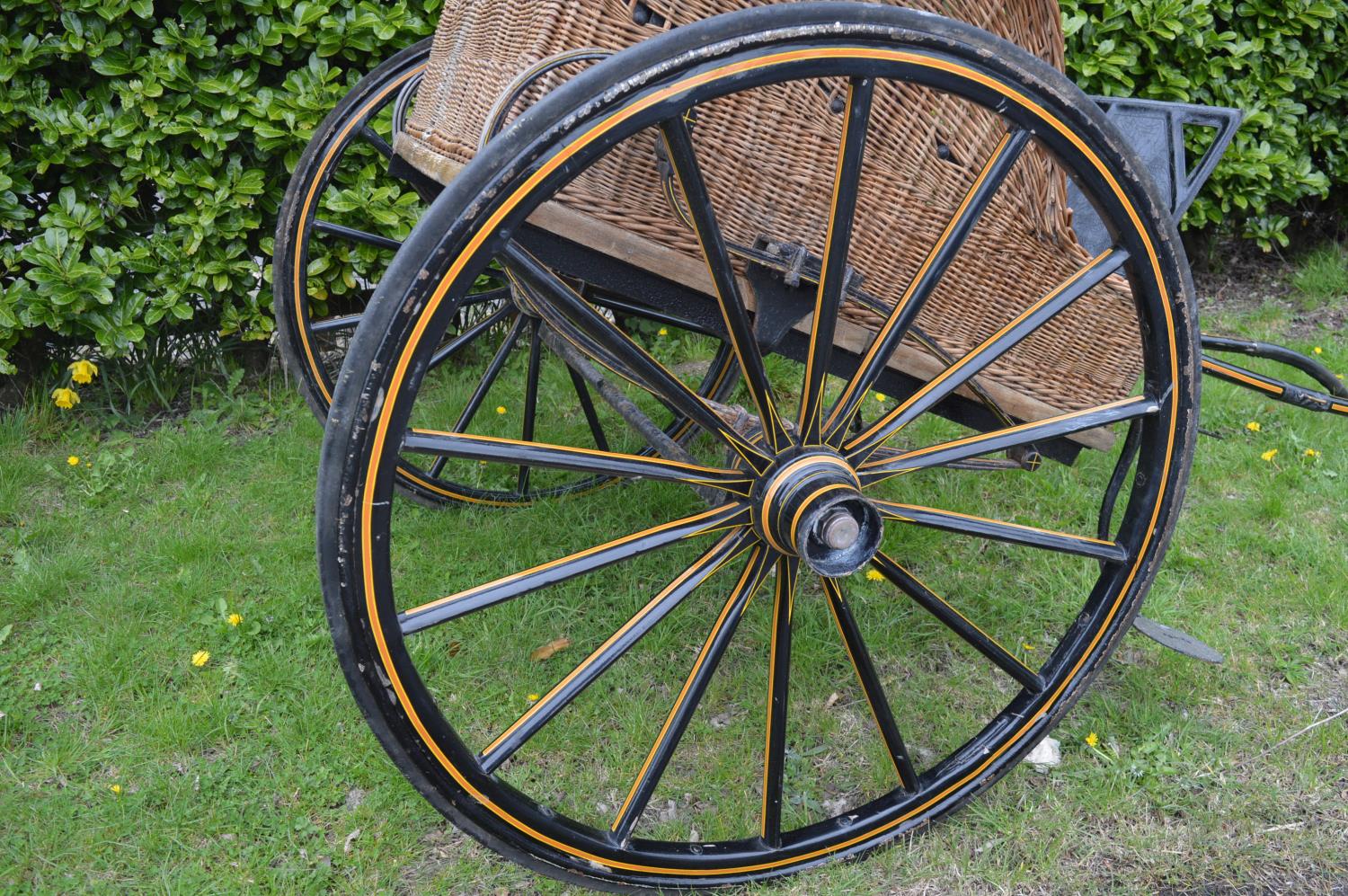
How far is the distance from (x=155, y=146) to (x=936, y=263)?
2.36 meters

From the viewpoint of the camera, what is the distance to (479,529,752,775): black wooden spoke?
140 cm

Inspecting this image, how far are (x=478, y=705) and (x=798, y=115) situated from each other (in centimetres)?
134

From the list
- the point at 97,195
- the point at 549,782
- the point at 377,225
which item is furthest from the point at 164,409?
the point at 549,782

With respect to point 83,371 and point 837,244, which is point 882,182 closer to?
point 837,244

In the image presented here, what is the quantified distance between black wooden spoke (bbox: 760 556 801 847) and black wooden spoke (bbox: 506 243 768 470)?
21 centimetres

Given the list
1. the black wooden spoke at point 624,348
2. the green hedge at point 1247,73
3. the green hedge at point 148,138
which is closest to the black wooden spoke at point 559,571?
the black wooden spoke at point 624,348

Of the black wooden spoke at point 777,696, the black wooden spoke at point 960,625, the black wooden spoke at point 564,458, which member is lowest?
the black wooden spoke at point 777,696

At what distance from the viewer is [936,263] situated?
1.42m

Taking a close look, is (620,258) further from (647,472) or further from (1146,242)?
(1146,242)

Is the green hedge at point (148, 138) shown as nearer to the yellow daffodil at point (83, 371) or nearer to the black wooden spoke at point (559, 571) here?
the yellow daffodil at point (83, 371)

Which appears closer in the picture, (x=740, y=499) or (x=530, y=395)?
(x=740, y=499)

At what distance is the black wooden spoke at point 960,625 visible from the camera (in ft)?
5.28

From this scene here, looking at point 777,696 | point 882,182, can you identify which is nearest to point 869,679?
point 777,696

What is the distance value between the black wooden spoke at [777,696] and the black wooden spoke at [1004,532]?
0.19 m
